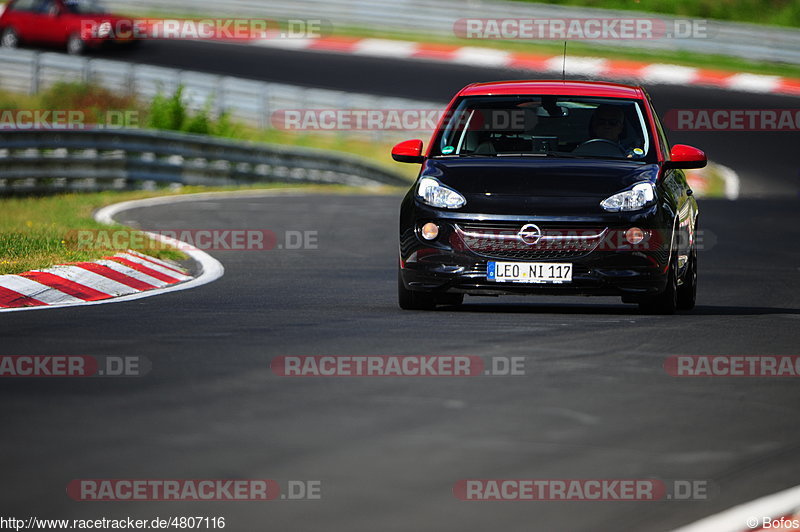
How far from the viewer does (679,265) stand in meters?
10.6

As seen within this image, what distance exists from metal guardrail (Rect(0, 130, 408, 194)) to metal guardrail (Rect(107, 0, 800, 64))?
13958 millimetres

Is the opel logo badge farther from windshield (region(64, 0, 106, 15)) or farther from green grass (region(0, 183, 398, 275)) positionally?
windshield (region(64, 0, 106, 15))

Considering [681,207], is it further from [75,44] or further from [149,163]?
[75,44]

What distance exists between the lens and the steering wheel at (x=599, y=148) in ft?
35.1

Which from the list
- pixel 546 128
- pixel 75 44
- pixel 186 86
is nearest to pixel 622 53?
pixel 186 86

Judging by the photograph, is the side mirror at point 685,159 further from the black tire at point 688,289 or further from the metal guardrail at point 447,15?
the metal guardrail at point 447,15

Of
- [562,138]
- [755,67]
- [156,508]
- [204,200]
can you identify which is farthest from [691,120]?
[156,508]

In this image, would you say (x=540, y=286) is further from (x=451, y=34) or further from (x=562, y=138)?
(x=451, y=34)

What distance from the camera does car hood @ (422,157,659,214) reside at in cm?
989

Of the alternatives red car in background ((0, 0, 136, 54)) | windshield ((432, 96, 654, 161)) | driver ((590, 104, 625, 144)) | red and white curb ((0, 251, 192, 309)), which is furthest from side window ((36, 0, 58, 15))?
driver ((590, 104, 625, 144))

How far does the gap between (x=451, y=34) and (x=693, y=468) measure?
127ft

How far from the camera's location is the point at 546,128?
10.9 meters

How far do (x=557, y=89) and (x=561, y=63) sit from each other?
2720 centimetres

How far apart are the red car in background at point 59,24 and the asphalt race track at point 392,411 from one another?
29095mm
